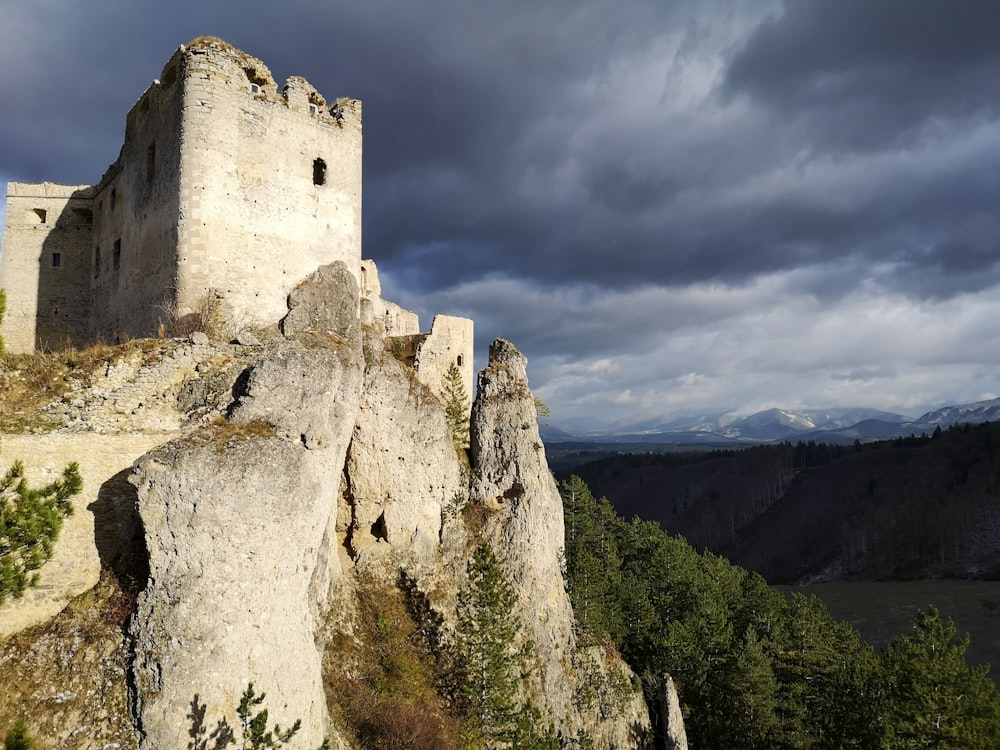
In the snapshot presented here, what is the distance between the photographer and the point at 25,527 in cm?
1548

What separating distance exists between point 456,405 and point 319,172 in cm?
1204

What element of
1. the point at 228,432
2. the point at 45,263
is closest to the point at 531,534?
the point at 228,432

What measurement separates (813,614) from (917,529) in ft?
447

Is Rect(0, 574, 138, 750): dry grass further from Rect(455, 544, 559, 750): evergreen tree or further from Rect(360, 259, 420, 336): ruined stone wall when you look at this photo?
Rect(360, 259, 420, 336): ruined stone wall

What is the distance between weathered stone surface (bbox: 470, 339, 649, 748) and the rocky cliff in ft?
0.26

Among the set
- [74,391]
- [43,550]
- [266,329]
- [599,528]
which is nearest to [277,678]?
[43,550]

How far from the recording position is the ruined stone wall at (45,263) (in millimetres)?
33844

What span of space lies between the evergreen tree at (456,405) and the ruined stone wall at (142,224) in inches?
497

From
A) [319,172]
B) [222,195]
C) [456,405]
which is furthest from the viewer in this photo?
[456,405]

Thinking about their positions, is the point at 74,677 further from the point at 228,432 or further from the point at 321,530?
the point at 321,530

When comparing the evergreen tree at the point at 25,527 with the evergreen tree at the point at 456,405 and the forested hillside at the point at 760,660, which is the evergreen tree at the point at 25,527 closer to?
the evergreen tree at the point at 456,405

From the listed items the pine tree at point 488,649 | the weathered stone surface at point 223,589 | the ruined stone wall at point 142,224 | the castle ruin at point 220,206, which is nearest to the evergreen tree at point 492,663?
the pine tree at point 488,649

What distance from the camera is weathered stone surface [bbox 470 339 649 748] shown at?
96.1ft

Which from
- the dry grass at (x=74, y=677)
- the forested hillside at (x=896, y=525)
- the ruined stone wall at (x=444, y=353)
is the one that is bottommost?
the forested hillside at (x=896, y=525)
